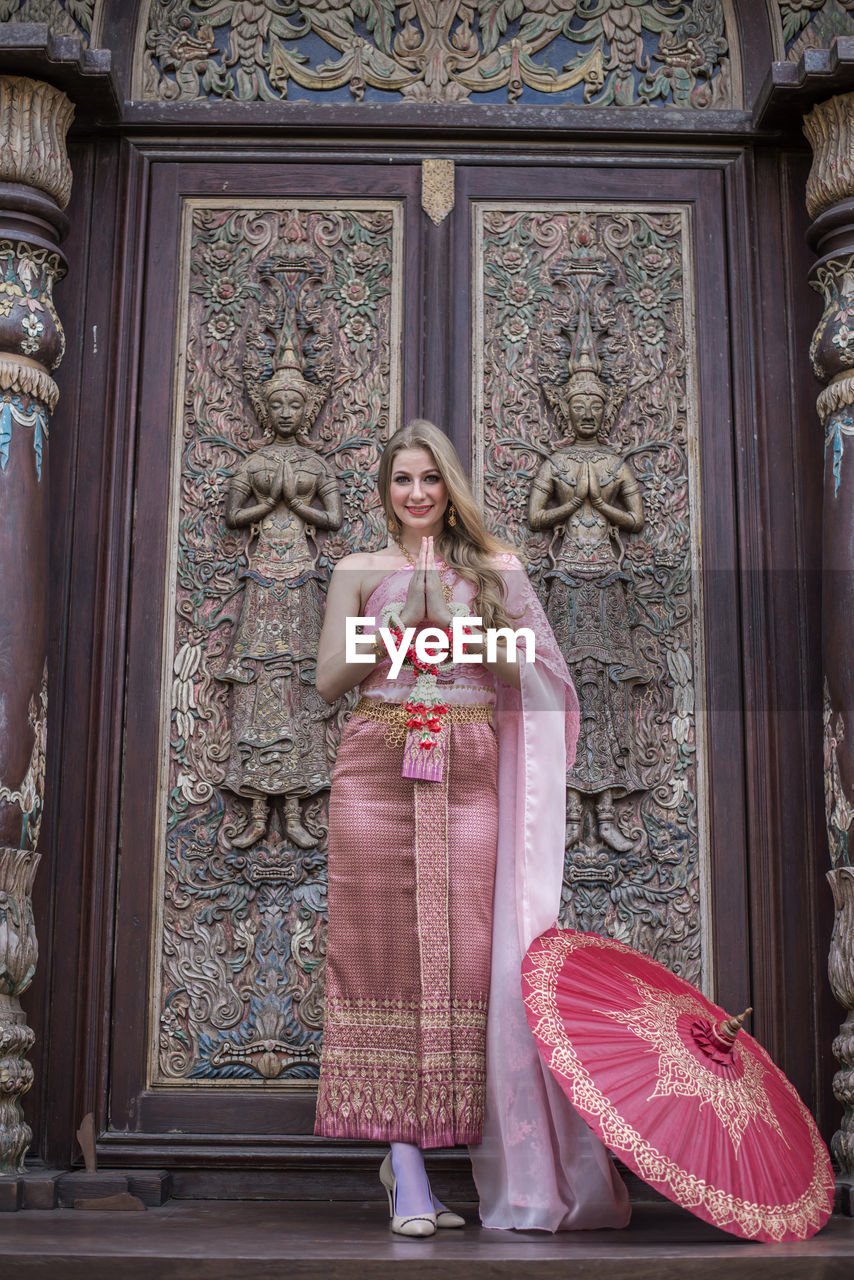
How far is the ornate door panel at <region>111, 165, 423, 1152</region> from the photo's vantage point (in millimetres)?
4434

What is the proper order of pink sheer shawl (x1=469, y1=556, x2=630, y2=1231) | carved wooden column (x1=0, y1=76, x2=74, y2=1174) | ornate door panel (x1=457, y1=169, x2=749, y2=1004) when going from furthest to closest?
1. ornate door panel (x1=457, y1=169, x2=749, y2=1004)
2. carved wooden column (x1=0, y1=76, x2=74, y2=1174)
3. pink sheer shawl (x1=469, y1=556, x2=630, y2=1231)

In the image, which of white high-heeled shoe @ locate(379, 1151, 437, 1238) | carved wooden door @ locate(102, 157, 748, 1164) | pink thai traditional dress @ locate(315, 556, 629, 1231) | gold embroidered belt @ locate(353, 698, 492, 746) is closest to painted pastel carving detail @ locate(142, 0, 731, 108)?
carved wooden door @ locate(102, 157, 748, 1164)

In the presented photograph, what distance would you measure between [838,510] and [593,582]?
2.52 feet

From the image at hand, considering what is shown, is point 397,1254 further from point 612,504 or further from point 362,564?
point 612,504

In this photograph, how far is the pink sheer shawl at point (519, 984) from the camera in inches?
140

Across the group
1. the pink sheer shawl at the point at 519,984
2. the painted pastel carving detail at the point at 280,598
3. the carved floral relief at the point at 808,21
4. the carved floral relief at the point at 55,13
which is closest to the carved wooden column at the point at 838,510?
the carved floral relief at the point at 808,21

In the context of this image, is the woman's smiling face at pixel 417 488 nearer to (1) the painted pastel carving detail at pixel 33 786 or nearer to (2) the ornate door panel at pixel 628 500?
(2) the ornate door panel at pixel 628 500

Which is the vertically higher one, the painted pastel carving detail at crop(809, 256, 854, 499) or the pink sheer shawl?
the painted pastel carving detail at crop(809, 256, 854, 499)

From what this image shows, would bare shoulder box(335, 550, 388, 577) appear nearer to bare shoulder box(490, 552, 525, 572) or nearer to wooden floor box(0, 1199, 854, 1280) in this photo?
bare shoulder box(490, 552, 525, 572)

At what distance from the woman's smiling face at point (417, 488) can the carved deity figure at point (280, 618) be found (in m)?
0.82

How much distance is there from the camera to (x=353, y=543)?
471cm

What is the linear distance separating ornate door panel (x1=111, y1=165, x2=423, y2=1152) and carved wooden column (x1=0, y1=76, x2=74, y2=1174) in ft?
1.24

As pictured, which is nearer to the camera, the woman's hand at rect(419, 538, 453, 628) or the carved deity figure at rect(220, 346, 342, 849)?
the woman's hand at rect(419, 538, 453, 628)

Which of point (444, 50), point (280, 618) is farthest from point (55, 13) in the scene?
point (280, 618)
